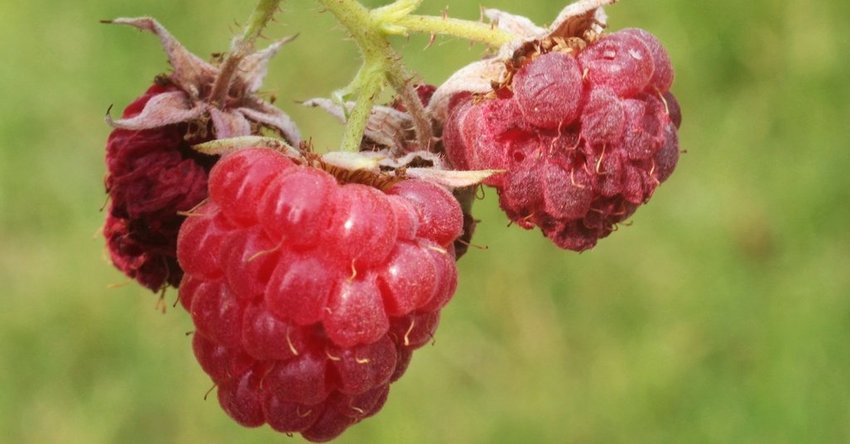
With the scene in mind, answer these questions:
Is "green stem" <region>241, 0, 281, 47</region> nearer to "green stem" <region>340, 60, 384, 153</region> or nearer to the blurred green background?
"green stem" <region>340, 60, 384, 153</region>

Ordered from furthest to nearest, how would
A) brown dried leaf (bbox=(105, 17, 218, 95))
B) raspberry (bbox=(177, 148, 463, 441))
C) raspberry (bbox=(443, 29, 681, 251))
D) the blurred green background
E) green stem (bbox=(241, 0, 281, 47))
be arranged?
the blurred green background
brown dried leaf (bbox=(105, 17, 218, 95))
green stem (bbox=(241, 0, 281, 47))
raspberry (bbox=(443, 29, 681, 251))
raspberry (bbox=(177, 148, 463, 441))

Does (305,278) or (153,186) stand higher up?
(305,278)

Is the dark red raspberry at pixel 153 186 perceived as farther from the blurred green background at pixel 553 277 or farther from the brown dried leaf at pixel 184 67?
the blurred green background at pixel 553 277

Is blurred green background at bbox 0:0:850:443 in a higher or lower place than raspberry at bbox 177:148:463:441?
lower

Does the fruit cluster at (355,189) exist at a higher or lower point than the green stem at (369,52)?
lower

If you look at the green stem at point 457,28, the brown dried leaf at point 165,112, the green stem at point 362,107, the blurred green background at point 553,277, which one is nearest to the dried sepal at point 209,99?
the brown dried leaf at point 165,112

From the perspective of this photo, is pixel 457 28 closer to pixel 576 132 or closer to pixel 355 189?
pixel 576 132

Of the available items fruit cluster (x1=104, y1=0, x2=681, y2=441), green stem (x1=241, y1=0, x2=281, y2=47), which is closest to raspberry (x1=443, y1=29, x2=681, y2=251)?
fruit cluster (x1=104, y1=0, x2=681, y2=441)

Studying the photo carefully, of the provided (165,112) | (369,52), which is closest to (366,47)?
(369,52)
